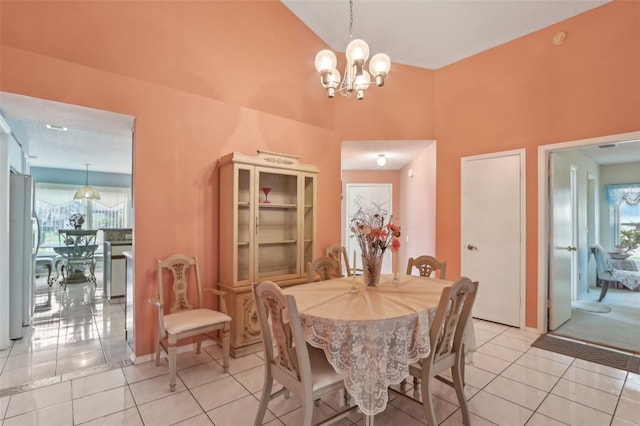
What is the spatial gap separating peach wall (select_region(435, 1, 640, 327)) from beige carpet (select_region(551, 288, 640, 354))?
0.54 m

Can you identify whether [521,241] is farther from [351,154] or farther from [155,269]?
[155,269]

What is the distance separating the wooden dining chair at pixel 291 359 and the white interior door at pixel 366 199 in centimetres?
499

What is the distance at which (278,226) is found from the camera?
12.0 ft

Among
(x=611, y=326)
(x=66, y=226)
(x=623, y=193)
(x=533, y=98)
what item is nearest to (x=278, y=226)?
(x=533, y=98)

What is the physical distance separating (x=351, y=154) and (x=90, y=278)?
590 centimetres

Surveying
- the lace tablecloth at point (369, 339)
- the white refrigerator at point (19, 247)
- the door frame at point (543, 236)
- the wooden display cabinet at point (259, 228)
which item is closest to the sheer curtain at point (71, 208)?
the white refrigerator at point (19, 247)

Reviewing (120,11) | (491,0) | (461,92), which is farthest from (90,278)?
(491,0)

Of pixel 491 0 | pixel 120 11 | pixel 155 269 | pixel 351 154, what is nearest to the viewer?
pixel 120 11

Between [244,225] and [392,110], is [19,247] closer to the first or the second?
[244,225]

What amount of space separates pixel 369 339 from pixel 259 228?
2057mm

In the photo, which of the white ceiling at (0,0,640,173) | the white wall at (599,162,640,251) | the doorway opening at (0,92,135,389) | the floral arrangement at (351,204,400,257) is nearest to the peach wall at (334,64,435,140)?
the white ceiling at (0,0,640,173)

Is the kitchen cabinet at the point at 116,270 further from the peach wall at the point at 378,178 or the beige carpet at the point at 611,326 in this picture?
→ the beige carpet at the point at 611,326

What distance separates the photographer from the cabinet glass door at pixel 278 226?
3475 mm

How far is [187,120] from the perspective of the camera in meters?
3.14
